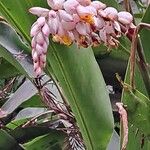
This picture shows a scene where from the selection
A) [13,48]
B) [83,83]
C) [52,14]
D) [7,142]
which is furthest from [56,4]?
[7,142]

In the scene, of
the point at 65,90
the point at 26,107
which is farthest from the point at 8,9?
the point at 26,107

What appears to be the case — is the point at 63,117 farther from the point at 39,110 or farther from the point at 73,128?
the point at 39,110

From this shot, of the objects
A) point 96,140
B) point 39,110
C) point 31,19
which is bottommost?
point 39,110

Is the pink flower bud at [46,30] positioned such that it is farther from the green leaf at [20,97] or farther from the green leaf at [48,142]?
the green leaf at [20,97]

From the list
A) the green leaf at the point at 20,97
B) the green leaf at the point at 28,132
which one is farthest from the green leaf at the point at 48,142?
the green leaf at the point at 20,97

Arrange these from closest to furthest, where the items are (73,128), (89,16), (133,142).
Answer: (89,16)
(133,142)
(73,128)

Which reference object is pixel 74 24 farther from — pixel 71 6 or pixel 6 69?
pixel 6 69

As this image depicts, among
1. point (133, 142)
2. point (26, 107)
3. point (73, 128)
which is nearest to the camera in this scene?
point (133, 142)

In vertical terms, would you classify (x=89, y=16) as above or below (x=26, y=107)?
above
